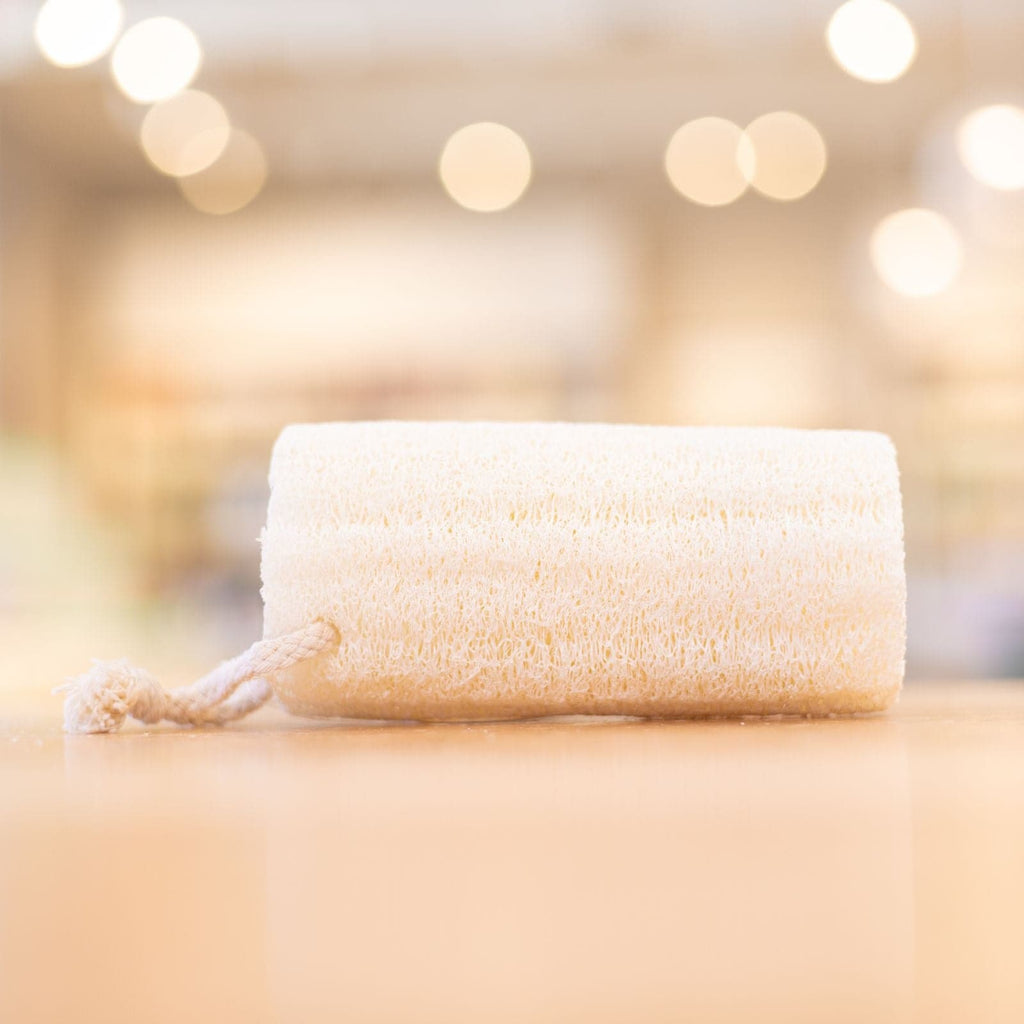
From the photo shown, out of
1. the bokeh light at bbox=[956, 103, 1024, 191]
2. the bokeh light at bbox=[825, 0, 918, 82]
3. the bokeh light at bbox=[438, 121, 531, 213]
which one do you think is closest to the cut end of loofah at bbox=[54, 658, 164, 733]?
the bokeh light at bbox=[825, 0, 918, 82]

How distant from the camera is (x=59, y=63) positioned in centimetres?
249

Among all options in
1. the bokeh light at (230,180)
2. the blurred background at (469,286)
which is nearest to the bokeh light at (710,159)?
the blurred background at (469,286)

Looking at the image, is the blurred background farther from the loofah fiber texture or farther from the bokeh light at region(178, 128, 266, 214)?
the loofah fiber texture

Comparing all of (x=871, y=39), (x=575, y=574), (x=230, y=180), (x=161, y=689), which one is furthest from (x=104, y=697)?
(x=230, y=180)

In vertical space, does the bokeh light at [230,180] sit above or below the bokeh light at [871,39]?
below

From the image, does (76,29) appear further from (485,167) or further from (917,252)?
(917,252)

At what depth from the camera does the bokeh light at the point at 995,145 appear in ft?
8.46

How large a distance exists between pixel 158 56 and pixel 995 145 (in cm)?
185

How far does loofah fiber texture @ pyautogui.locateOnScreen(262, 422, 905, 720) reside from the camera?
455 mm

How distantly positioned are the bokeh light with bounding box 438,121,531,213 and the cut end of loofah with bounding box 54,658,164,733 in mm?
2454

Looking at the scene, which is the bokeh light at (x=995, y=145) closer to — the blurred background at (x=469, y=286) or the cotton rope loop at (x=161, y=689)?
the blurred background at (x=469, y=286)

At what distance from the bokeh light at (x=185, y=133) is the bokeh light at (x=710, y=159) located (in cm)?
106

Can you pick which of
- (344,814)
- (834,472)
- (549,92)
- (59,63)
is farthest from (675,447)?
(59,63)

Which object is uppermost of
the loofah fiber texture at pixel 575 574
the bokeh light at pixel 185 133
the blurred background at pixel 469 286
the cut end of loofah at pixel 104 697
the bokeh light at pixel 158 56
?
the bokeh light at pixel 158 56
